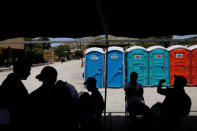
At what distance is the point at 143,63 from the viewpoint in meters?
9.28

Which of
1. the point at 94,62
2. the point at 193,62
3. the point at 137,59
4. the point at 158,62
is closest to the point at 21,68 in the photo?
the point at 94,62

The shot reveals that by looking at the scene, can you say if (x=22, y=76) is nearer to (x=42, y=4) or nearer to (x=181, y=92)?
(x=42, y=4)

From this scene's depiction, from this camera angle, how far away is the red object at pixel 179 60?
925cm

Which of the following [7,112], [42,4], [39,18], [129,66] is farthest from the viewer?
[129,66]

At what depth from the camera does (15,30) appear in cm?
380

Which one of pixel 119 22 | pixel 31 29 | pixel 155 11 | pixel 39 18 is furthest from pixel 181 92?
pixel 31 29

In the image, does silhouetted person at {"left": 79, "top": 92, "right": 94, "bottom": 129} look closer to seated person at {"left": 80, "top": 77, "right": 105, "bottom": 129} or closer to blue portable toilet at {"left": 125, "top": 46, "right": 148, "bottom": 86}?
seated person at {"left": 80, "top": 77, "right": 105, "bottom": 129}

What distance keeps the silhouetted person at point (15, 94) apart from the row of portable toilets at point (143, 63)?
22.0 ft

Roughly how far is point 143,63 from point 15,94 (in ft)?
25.7

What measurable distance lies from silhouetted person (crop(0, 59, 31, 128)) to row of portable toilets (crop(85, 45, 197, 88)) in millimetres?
6701

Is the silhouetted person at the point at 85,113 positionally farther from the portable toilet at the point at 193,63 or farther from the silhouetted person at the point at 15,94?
the portable toilet at the point at 193,63

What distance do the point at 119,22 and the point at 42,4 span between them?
56.4 inches

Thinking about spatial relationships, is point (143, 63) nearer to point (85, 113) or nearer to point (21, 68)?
point (85, 113)

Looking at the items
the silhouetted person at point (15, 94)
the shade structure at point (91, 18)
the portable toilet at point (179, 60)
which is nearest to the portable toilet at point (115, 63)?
the portable toilet at point (179, 60)
